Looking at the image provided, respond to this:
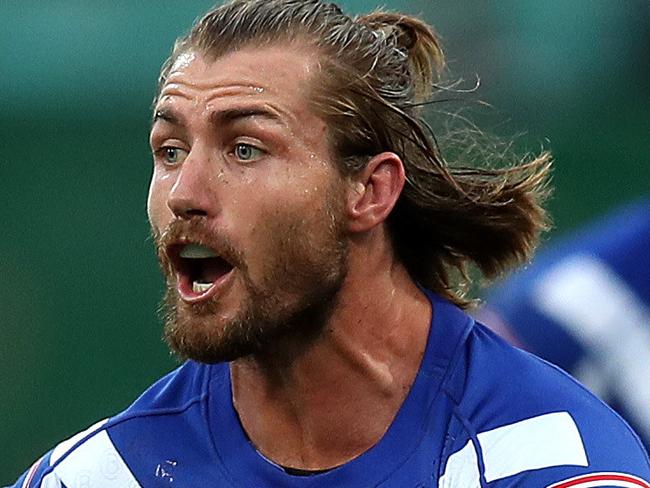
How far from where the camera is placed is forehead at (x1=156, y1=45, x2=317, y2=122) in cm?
339

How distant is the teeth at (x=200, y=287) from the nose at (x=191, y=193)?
149mm

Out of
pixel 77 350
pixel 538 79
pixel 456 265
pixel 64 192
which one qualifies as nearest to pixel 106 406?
pixel 77 350

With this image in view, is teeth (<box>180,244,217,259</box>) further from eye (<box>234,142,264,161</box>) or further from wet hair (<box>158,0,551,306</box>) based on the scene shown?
wet hair (<box>158,0,551,306</box>)

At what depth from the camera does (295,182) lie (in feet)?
11.1

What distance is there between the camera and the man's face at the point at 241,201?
333cm

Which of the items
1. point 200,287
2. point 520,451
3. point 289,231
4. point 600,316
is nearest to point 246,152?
point 289,231

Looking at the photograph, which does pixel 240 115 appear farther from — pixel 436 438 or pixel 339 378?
pixel 436 438

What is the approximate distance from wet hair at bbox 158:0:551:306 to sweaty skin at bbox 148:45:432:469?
0.15ft

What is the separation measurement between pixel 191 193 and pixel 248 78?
27 cm

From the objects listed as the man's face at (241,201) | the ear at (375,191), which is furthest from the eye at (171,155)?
the ear at (375,191)

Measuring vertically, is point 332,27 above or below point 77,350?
above

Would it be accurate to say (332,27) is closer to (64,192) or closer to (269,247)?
(269,247)

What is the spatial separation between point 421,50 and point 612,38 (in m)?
3.58

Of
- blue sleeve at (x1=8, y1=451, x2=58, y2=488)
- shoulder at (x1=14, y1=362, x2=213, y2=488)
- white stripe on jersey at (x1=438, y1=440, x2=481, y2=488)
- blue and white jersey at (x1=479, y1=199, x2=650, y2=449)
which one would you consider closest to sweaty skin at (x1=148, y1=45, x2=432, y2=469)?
shoulder at (x1=14, y1=362, x2=213, y2=488)
